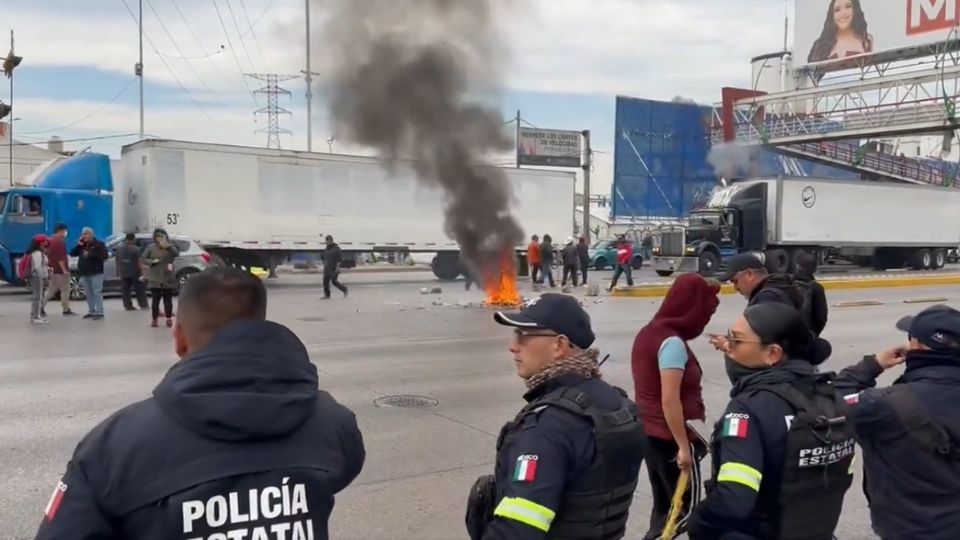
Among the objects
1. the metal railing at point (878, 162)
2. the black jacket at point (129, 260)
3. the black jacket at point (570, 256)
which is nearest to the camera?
the black jacket at point (129, 260)

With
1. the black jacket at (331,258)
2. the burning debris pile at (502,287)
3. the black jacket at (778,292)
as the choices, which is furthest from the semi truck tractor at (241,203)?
the black jacket at (778,292)

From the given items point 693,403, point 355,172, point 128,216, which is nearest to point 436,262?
point 355,172

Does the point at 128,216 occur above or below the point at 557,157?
below

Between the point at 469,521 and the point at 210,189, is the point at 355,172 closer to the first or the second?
the point at 210,189

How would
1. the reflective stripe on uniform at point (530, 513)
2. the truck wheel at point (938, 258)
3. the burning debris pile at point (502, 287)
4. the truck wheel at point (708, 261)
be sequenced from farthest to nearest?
the truck wheel at point (938, 258), the truck wheel at point (708, 261), the burning debris pile at point (502, 287), the reflective stripe on uniform at point (530, 513)

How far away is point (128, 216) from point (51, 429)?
17940 millimetres

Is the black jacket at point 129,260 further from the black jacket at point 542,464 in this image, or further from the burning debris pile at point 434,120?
the black jacket at point 542,464

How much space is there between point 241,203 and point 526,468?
73.1 ft

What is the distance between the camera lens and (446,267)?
27375 millimetres

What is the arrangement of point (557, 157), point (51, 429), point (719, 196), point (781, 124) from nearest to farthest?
1. point (51, 429)
2. point (719, 196)
3. point (781, 124)
4. point (557, 157)

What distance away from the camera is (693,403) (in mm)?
4098

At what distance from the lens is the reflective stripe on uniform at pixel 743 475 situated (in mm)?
2572

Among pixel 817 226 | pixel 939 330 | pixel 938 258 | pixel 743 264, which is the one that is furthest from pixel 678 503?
pixel 938 258

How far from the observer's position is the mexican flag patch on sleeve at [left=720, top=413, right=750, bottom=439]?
2.62m
